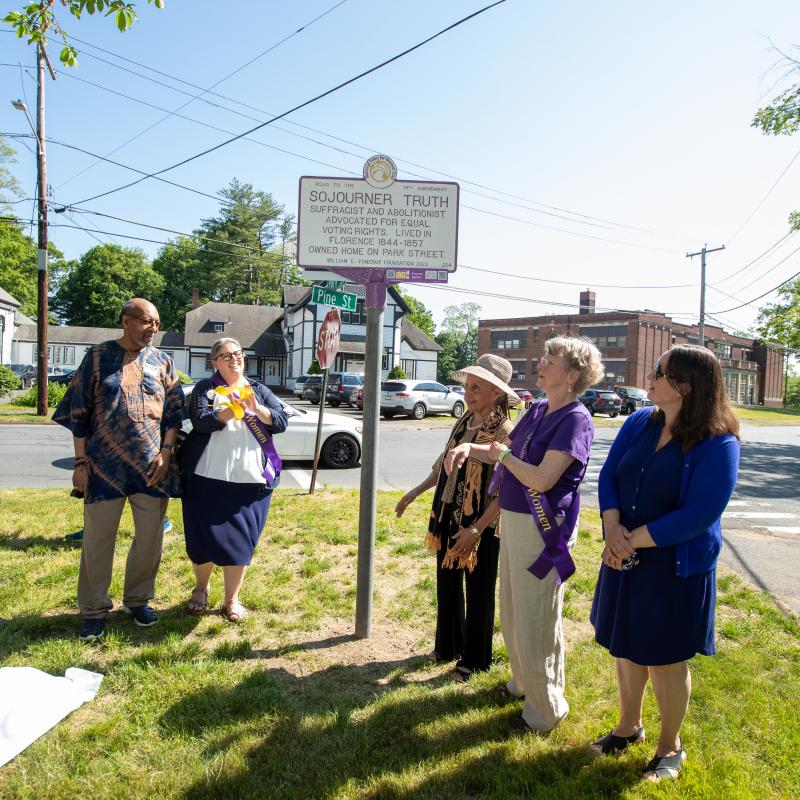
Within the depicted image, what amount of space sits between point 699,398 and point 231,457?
8.98 ft

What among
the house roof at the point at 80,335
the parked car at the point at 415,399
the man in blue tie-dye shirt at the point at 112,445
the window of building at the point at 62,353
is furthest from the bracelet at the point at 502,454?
the window of building at the point at 62,353

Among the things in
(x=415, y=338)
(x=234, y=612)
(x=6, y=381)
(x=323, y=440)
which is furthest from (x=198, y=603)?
(x=415, y=338)

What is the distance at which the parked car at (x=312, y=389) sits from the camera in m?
31.7

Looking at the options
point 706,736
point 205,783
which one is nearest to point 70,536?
point 205,783

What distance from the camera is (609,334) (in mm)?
61406

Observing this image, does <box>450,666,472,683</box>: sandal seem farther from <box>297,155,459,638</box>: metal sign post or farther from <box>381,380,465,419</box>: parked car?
<box>381,380,465,419</box>: parked car

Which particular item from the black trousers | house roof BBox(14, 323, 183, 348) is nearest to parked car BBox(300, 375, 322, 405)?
house roof BBox(14, 323, 183, 348)

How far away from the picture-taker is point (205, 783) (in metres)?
2.48

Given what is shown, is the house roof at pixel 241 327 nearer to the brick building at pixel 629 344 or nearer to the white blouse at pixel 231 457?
the brick building at pixel 629 344

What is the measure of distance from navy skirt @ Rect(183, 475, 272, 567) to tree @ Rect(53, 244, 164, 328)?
67061mm

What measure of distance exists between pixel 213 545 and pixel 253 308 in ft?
165

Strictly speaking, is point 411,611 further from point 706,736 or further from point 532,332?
point 532,332

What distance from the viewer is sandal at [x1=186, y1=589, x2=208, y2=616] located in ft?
13.8

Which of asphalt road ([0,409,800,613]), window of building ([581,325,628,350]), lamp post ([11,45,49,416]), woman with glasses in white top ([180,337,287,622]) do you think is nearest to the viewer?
woman with glasses in white top ([180,337,287,622])
